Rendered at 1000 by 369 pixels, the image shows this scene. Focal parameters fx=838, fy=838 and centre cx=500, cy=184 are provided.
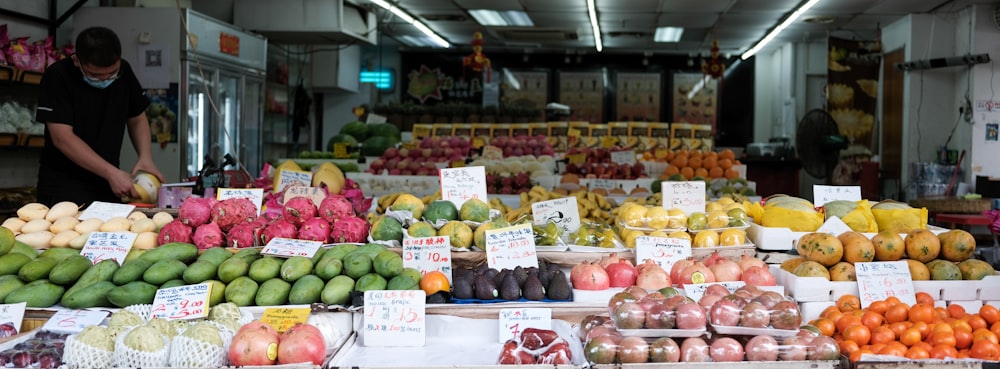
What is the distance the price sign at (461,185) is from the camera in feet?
12.0

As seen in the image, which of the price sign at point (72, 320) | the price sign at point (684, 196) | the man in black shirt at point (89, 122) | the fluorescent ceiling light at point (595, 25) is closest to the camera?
the price sign at point (72, 320)

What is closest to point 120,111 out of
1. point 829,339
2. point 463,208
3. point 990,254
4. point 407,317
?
point 463,208

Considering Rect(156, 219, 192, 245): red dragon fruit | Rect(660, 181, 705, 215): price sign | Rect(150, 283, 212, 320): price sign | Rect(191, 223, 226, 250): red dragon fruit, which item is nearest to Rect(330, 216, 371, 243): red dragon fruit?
Rect(191, 223, 226, 250): red dragon fruit

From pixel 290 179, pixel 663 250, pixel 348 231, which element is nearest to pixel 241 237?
pixel 348 231

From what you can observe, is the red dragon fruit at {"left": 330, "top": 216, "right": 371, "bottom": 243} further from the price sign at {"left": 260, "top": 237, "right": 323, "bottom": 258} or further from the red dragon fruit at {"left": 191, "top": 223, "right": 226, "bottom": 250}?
the red dragon fruit at {"left": 191, "top": 223, "right": 226, "bottom": 250}

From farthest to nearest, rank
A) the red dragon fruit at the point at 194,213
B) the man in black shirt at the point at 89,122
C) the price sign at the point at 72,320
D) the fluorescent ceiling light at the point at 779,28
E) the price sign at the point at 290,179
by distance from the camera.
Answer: the fluorescent ceiling light at the point at 779,28 → the man in black shirt at the point at 89,122 → the price sign at the point at 290,179 → the red dragon fruit at the point at 194,213 → the price sign at the point at 72,320

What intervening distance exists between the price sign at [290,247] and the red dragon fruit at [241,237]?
0.13 m

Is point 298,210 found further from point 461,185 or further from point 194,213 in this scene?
point 461,185

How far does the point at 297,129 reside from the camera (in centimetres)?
1306

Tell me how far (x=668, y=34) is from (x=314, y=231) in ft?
37.3

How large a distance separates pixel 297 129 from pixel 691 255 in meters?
10.6

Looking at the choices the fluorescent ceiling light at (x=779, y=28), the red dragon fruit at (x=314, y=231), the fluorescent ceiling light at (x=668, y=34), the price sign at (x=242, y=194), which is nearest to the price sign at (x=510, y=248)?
the red dragon fruit at (x=314, y=231)

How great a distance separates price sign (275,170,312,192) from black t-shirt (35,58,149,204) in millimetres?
1038

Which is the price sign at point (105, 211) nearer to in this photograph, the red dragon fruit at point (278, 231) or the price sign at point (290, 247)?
the red dragon fruit at point (278, 231)
